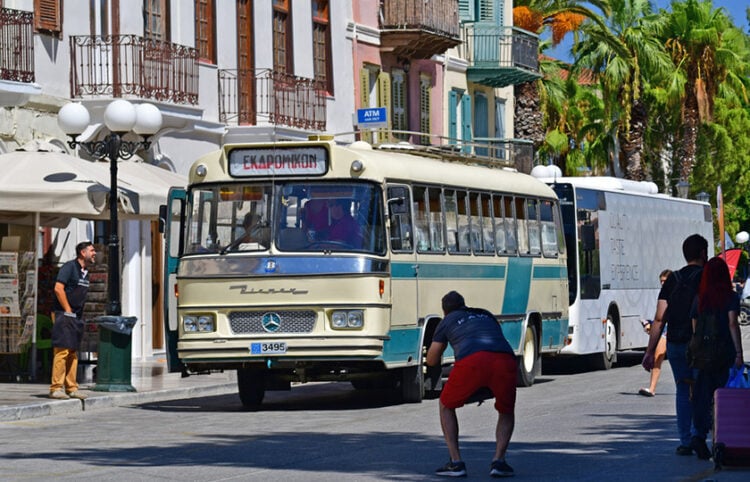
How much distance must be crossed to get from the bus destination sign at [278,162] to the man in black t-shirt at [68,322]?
7.08ft

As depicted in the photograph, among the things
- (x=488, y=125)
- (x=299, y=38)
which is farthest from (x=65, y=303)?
(x=488, y=125)

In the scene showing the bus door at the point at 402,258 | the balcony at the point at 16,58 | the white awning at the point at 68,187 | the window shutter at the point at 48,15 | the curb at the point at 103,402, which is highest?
the window shutter at the point at 48,15

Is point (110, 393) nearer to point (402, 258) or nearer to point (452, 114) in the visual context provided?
point (402, 258)

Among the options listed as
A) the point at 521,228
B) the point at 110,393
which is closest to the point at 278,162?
the point at 110,393

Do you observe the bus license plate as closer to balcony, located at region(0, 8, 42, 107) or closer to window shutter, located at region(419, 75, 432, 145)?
balcony, located at region(0, 8, 42, 107)

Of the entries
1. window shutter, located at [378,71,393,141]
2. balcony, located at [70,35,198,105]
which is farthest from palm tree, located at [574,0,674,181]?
balcony, located at [70,35,198,105]

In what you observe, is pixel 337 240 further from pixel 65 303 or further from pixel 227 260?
pixel 65 303

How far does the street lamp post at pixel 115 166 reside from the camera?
2372 cm

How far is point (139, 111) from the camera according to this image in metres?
24.9

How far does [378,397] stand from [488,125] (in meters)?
28.5

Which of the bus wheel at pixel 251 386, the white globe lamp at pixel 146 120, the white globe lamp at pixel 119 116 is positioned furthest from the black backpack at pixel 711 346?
the white globe lamp at pixel 146 120

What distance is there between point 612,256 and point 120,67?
8.57m

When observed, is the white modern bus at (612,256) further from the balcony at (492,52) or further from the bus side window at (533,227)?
the balcony at (492,52)

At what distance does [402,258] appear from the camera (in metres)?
22.2
